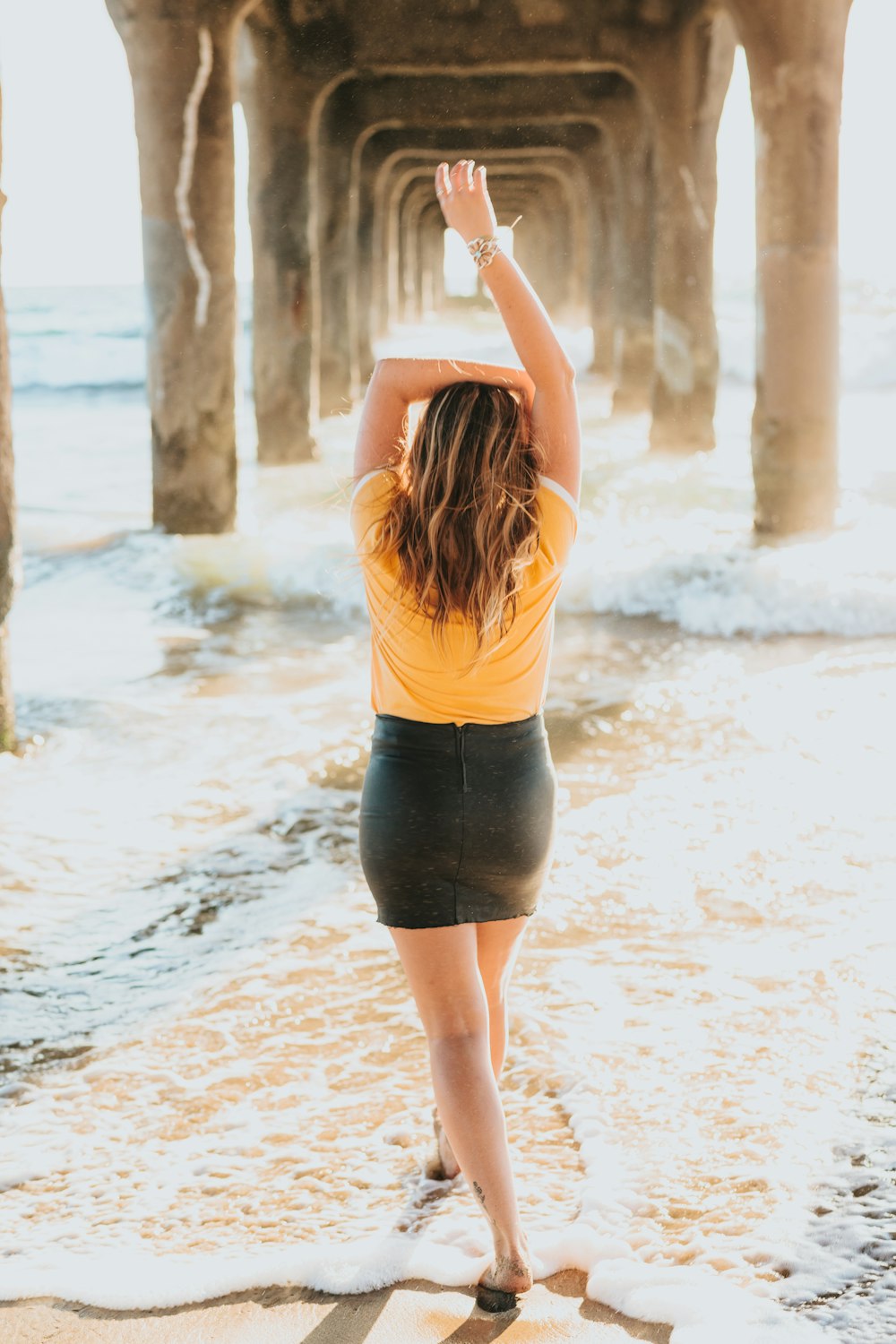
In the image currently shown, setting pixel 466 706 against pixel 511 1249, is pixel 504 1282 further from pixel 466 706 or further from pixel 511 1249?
pixel 466 706

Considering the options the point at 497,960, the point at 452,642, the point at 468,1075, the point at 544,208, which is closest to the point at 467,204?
the point at 452,642

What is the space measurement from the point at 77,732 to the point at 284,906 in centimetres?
192

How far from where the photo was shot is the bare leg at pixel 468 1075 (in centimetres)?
190

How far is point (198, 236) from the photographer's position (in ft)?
27.0

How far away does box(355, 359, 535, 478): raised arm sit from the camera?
74.9 inches

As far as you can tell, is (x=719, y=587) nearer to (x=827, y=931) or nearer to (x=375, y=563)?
(x=827, y=931)

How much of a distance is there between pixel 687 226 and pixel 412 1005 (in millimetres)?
9849

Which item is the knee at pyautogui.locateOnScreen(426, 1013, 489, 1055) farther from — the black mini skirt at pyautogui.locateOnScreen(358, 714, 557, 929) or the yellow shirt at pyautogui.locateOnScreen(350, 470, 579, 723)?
the yellow shirt at pyautogui.locateOnScreen(350, 470, 579, 723)

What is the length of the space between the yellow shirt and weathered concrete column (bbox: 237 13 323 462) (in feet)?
32.8

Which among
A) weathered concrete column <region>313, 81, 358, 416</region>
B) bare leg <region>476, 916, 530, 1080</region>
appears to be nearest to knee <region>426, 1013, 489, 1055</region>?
bare leg <region>476, 916, 530, 1080</region>

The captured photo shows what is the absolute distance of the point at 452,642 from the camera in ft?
6.16

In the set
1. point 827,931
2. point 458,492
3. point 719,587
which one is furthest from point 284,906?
point 719,587

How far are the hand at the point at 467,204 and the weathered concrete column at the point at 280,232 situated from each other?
9655 millimetres

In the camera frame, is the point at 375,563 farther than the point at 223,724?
No
